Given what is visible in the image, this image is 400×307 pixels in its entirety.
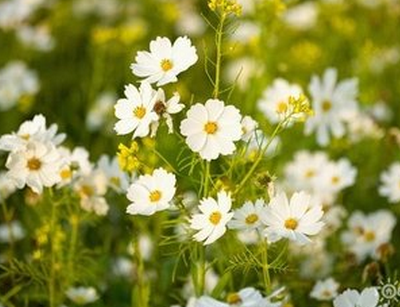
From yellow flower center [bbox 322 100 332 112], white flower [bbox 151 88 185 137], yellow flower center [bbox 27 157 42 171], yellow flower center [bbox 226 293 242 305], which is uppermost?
yellow flower center [bbox 322 100 332 112]

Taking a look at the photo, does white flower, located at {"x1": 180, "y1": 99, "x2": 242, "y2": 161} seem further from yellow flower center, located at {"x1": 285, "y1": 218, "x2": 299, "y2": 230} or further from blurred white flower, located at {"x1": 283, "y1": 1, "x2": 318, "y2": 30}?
blurred white flower, located at {"x1": 283, "y1": 1, "x2": 318, "y2": 30}

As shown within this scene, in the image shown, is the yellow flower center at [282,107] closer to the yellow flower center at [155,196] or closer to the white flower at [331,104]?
the white flower at [331,104]

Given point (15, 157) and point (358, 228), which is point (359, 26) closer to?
point (358, 228)

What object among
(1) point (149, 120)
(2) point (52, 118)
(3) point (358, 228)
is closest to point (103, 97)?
(2) point (52, 118)

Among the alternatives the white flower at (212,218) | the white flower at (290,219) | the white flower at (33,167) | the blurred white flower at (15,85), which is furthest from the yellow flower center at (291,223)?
the blurred white flower at (15,85)

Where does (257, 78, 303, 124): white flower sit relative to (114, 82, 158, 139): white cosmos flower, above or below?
above

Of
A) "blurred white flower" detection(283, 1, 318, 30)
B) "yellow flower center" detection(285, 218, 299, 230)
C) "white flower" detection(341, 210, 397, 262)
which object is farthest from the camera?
"blurred white flower" detection(283, 1, 318, 30)

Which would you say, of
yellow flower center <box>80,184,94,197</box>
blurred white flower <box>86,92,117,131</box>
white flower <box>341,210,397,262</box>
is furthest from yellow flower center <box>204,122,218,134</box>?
blurred white flower <box>86,92,117,131</box>
